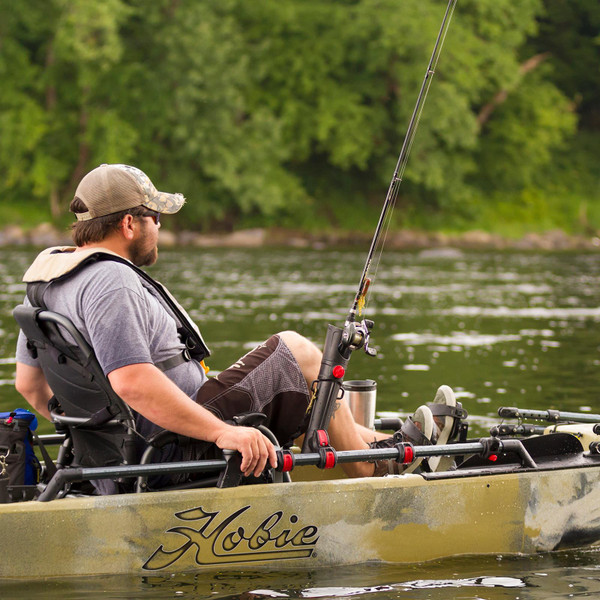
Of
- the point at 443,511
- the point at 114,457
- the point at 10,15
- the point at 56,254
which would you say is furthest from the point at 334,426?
the point at 10,15

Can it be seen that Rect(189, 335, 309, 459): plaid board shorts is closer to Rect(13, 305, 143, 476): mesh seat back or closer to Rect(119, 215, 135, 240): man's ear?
Rect(13, 305, 143, 476): mesh seat back

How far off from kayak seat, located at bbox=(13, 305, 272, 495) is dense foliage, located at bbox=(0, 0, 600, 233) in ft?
116

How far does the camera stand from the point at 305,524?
15.3 feet

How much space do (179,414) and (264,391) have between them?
1.56 ft

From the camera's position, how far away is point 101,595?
436 centimetres

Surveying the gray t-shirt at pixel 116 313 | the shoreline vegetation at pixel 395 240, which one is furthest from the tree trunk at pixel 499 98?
the gray t-shirt at pixel 116 313

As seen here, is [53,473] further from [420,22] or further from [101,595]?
[420,22]

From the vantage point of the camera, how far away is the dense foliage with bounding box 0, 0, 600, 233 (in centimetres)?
4028

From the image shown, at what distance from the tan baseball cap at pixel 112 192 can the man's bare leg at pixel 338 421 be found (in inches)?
30.8

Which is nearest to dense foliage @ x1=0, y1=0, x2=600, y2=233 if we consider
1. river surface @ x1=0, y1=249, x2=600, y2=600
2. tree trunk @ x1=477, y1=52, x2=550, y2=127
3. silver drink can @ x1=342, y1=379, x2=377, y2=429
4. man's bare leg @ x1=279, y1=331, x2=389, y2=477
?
tree trunk @ x1=477, y1=52, x2=550, y2=127

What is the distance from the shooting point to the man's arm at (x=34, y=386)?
15.6ft

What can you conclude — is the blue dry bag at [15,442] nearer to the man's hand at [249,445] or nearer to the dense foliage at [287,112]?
the man's hand at [249,445]

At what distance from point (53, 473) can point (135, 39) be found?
132 ft

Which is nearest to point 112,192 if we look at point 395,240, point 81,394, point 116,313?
point 116,313
